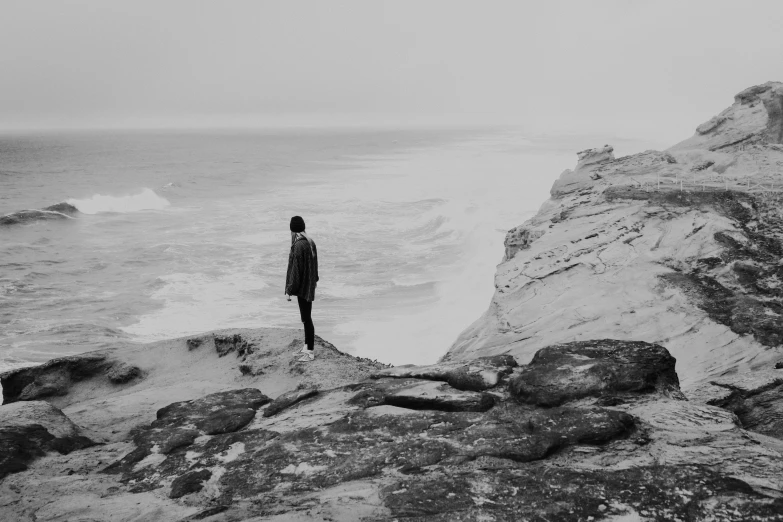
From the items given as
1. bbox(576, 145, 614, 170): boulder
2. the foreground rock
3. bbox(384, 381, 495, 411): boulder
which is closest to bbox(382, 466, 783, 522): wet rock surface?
the foreground rock

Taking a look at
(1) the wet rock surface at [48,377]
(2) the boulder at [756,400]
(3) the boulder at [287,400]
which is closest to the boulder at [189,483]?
(3) the boulder at [287,400]

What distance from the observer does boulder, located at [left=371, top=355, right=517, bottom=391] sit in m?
4.84

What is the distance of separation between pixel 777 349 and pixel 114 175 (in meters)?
64.9

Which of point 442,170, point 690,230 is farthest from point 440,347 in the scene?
point 442,170

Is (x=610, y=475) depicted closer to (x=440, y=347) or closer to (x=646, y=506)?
(x=646, y=506)

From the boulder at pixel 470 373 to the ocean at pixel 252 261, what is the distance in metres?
6.99

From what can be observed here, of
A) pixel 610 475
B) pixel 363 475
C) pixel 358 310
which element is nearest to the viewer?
pixel 610 475

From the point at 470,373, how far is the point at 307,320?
2.65 m

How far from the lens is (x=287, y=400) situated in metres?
5.38

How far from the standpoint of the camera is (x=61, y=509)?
12.7 feet

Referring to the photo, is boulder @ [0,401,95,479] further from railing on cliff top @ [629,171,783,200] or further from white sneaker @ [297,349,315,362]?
railing on cliff top @ [629,171,783,200]

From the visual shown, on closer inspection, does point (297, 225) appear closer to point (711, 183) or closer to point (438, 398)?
point (438, 398)

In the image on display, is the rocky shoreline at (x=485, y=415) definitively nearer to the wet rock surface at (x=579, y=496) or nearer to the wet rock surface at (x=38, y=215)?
the wet rock surface at (x=579, y=496)

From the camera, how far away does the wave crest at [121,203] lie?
1551 inches
